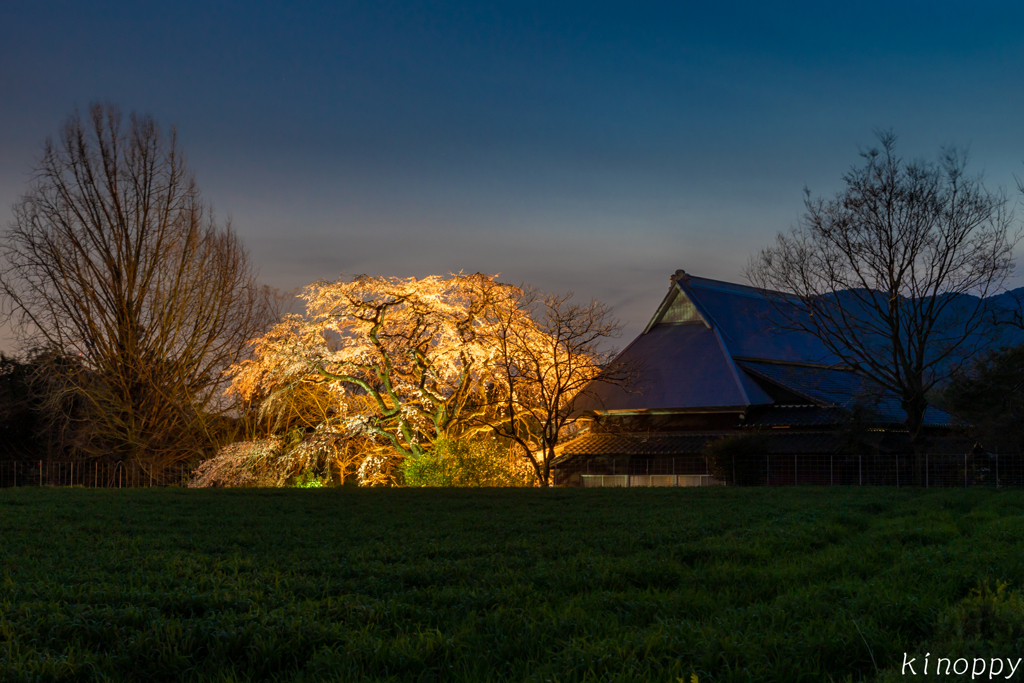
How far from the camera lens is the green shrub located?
2331cm

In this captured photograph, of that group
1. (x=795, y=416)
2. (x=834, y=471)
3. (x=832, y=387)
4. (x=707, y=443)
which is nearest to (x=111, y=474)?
(x=707, y=443)

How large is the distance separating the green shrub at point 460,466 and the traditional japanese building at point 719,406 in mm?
7535

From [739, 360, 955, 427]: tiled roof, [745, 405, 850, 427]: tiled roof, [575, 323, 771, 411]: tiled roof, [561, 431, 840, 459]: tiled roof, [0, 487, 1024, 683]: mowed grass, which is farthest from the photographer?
Result: [575, 323, 771, 411]: tiled roof

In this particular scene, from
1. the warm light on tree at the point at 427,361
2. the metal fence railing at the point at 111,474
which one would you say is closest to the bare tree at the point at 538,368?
the warm light on tree at the point at 427,361

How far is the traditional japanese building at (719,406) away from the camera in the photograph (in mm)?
27891

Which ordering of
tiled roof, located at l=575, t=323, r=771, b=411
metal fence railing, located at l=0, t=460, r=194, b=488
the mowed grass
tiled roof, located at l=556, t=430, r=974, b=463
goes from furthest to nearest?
1. tiled roof, located at l=575, t=323, r=771, b=411
2. metal fence railing, located at l=0, t=460, r=194, b=488
3. tiled roof, located at l=556, t=430, r=974, b=463
4. the mowed grass

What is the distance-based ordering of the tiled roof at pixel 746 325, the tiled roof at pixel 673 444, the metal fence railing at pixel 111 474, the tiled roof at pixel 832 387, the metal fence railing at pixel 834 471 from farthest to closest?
the tiled roof at pixel 746 325 < the metal fence railing at pixel 111 474 < the tiled roof at pixel 832 387 < the tiled roof at pixel 673 444 < the metal fence railing at pixel 834 471

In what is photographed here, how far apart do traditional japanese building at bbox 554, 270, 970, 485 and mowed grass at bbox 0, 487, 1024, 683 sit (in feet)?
62.4

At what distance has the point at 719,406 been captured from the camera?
3272 centimetres

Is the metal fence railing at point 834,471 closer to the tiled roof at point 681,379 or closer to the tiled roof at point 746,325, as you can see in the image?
the tiled roof at point 681,379

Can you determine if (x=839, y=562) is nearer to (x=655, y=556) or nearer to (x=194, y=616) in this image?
(x=655, y=556)

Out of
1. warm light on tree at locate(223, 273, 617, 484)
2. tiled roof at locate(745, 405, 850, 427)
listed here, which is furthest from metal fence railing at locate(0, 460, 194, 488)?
tiled roof at locate(745, 405, 850, 427)

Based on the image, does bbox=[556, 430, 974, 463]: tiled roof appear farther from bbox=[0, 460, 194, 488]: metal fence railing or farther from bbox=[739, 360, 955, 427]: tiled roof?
bbox=[0, 460, 194, 488]: metal fence railing

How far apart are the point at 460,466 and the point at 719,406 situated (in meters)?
13.7
